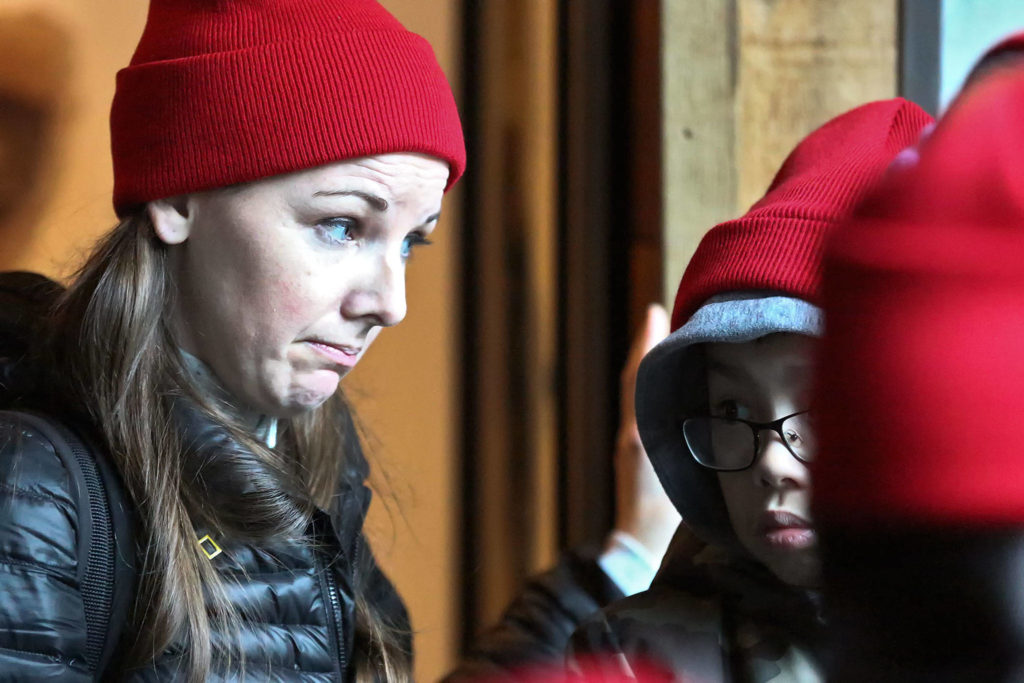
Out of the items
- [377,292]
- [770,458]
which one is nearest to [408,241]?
[377,292]

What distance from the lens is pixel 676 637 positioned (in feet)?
3.71

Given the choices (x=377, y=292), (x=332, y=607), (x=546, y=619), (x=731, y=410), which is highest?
(x=377, y=292)

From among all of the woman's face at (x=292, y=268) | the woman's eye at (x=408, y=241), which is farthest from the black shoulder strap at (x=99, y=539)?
the woman's eye at (x=408, y=241)

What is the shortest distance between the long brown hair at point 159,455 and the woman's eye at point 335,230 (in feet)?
0.62

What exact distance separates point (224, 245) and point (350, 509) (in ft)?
1.35

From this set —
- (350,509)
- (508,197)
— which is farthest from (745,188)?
(350,509)

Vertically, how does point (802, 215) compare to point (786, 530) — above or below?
above

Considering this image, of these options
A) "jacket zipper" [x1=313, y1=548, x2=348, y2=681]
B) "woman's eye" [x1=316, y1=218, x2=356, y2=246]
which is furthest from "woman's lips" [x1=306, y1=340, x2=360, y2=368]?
"jacket zipper" [x1=313, y1=548, x2=348, y2=681]

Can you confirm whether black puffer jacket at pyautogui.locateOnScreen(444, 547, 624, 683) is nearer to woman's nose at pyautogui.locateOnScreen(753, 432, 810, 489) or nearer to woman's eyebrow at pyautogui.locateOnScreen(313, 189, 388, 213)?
woman's nose at pyautogui.locateOnScreen(753, 432, 810, 489)

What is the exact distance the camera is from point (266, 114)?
1199 mm

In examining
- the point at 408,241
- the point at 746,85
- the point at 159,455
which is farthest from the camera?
the point at 746,85

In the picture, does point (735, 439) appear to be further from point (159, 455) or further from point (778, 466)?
point (159, 455)

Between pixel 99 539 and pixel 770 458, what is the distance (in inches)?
26.1

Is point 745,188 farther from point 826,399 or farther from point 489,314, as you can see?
point 826,399
